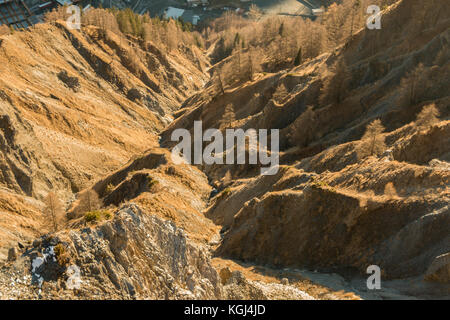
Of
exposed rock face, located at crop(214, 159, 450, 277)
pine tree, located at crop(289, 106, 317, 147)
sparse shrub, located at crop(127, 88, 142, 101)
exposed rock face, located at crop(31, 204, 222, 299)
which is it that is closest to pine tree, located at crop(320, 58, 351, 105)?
pine tree, located at crop(289, 106, 317, 147)

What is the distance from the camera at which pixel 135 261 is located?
57.8ft

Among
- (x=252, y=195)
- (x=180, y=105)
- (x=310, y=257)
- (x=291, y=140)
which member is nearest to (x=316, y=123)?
(x=291, y=140)

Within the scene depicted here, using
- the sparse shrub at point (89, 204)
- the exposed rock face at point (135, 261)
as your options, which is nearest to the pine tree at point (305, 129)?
the sparse shrub at point (89, 204)

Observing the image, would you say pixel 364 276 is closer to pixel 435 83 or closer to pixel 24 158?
pixel 435 83

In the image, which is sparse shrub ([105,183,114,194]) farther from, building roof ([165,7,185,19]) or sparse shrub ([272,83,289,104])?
building roof ([165,7,185,19])

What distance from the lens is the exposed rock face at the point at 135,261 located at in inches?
627

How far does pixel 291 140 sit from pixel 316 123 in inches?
165

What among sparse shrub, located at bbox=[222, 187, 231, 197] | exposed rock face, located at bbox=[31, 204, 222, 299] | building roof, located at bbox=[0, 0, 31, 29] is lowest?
sparse shrub, located at bbox=[222, 187, 231, 197]

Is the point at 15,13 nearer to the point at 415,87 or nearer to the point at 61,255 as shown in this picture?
the point at 415,87

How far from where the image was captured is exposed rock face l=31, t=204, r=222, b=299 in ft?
52.2

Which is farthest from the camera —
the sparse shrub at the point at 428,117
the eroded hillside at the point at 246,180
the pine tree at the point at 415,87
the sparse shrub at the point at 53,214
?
the pine tree at the point at 415,87

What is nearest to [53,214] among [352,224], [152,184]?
[152,184]

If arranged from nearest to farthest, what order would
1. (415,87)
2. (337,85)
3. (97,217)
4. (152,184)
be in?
(97,217), (415,87), (152,184), (337,85)

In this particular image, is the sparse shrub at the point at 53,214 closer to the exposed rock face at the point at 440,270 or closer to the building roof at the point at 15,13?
the exposed rock face at the point at 440,270
